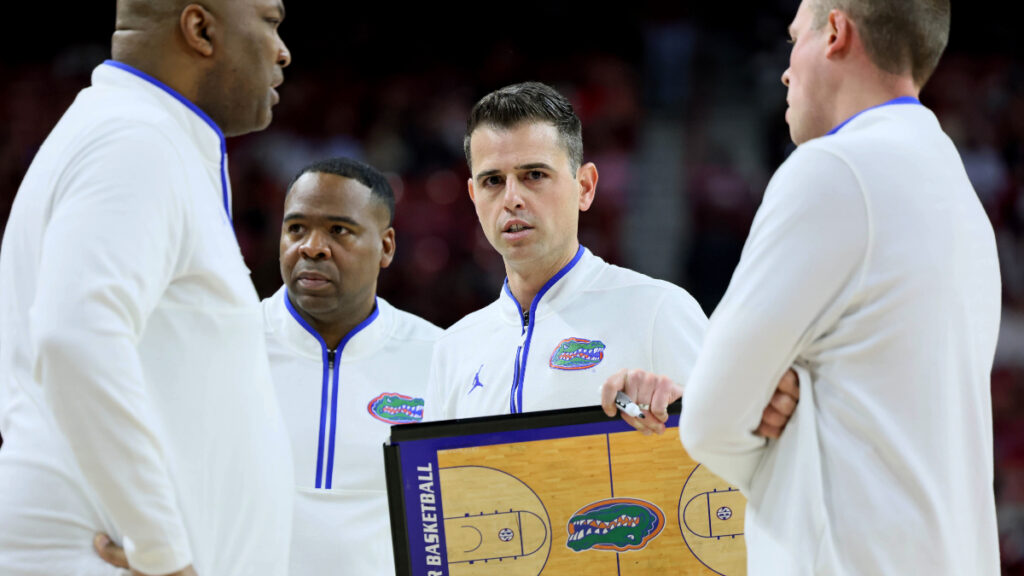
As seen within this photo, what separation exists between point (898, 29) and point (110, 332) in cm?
163

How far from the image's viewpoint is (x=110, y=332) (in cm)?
188

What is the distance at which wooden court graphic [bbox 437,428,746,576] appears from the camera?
104 inches

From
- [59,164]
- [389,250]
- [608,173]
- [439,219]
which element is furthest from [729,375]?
[608,173]

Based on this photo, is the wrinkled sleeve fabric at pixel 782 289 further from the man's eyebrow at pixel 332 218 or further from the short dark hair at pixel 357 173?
the short dark hair at pixel 357 173

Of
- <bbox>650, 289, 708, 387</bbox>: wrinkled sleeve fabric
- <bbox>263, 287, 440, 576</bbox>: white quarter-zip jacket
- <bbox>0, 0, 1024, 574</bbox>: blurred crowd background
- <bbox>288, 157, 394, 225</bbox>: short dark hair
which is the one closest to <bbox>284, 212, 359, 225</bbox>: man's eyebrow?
<bbox>288, 157, 394, 225</bbox>: short dark hair

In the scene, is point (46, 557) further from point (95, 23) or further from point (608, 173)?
point (95, 23)

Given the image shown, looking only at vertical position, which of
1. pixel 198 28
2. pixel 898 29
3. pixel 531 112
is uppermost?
pixel 198 28

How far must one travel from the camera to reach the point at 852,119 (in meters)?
2.14

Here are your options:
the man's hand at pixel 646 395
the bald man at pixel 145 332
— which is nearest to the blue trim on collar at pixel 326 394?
the bald man at pixel 145 332

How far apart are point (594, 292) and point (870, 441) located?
137cm

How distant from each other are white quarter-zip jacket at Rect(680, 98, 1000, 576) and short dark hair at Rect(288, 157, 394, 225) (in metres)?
2.05

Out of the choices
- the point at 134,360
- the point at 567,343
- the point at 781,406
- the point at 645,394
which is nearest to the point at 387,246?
the point at 567,343

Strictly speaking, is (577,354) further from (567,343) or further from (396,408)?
(396,408)

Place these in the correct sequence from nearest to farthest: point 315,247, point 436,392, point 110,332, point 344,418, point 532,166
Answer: point 110,332 → point 532,166 → point 436,392 → point 344,418 → point 315,247
